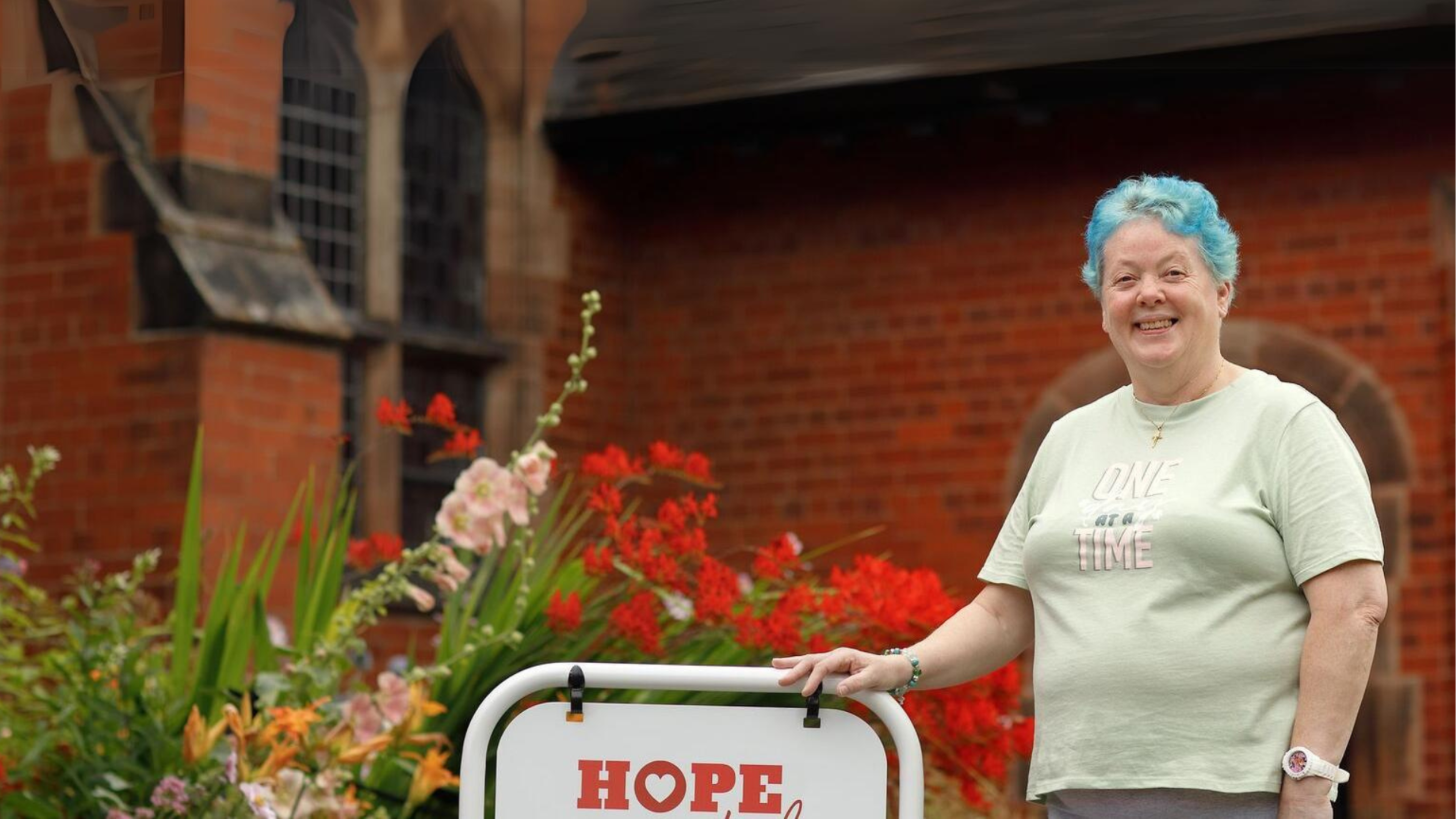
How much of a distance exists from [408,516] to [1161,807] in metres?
7.18

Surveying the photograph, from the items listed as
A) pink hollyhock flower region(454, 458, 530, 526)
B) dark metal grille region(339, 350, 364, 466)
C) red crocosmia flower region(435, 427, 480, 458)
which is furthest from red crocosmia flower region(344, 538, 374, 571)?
dark metal grille region(339, 350, 364, 466)

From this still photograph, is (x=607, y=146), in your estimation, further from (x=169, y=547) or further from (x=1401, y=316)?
(x=1401, y=316)

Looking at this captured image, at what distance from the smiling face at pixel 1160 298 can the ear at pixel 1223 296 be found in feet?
0.06

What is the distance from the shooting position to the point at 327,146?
9.55 m

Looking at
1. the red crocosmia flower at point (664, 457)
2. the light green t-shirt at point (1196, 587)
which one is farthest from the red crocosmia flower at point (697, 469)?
the light green t-shirt at point (1196, 587)

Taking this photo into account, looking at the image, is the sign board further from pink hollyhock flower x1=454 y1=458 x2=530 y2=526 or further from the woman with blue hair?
pink hollyhock flower x1=454 y1=458 x2=530 y2=526

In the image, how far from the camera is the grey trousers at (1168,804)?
2.92 meters

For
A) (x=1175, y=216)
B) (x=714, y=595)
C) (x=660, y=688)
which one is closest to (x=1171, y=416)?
(x=1175, y=216)

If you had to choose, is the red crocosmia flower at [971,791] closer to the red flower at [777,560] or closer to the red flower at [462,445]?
the red flower at [777,560]

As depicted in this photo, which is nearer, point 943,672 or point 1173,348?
point 1173,348

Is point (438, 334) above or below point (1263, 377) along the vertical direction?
above

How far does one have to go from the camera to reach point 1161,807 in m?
2.97

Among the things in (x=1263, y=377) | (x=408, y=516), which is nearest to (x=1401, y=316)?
(x=408, y=516)

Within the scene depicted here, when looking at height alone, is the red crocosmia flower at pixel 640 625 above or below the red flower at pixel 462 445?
below
